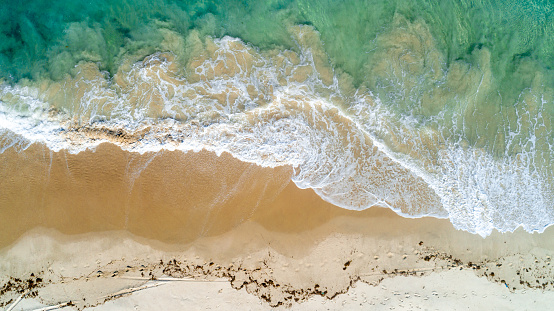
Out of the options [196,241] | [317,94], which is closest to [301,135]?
[317,94]

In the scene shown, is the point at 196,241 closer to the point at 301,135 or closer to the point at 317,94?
the point at 301,135

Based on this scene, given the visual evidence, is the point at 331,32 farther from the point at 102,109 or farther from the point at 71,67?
the point at 71,67

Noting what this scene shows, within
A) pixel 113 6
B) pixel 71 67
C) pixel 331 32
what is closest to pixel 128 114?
pixel 71 67

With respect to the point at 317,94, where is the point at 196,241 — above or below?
below

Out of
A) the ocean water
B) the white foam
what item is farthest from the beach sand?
the ocean water

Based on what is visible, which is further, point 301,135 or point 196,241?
point 301,135

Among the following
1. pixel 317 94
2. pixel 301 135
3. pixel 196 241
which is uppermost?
pixel 317 94

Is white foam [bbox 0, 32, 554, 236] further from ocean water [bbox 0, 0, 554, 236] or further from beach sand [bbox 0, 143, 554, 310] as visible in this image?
beach sand [bbox 0, 143, 554, 310]
